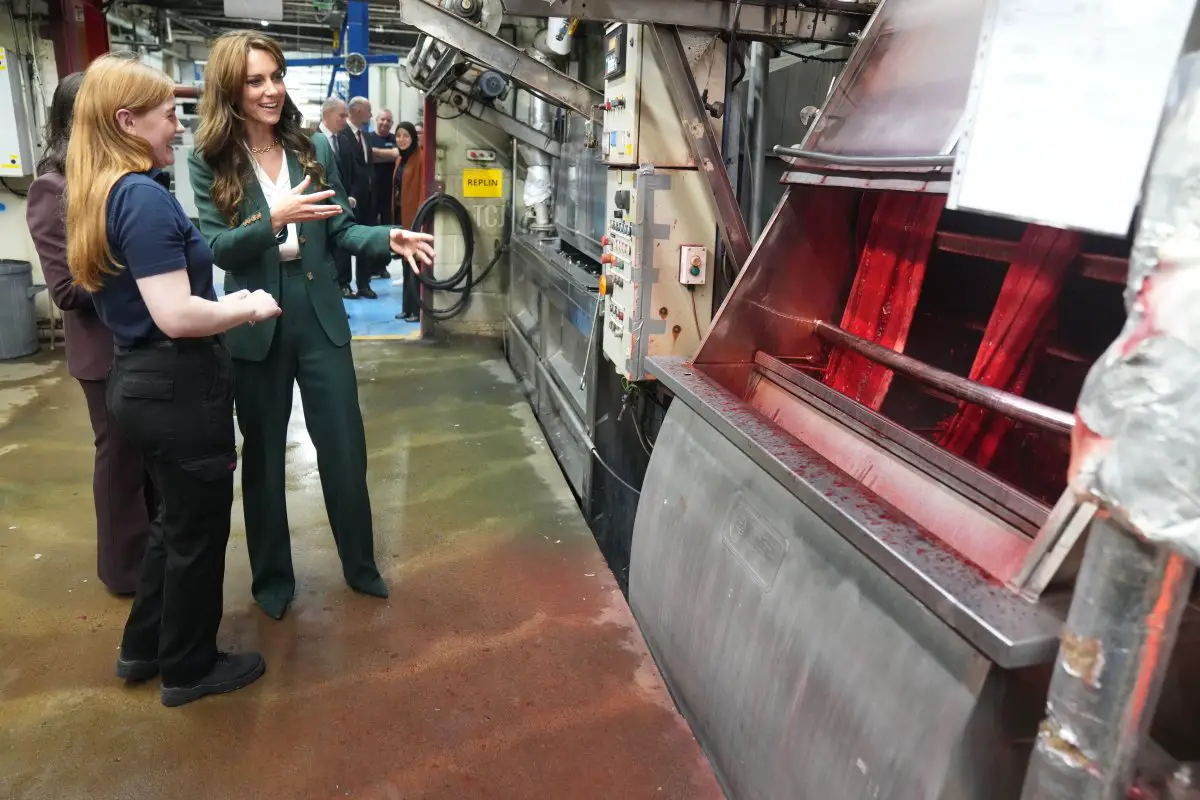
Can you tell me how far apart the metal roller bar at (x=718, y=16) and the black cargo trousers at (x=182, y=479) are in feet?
4.39

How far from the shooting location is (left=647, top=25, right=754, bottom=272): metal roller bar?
8.11ft

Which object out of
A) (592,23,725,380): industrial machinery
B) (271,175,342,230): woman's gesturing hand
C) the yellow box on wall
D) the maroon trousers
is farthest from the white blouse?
the yellow box on wall

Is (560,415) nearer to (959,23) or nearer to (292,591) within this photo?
(292,591)

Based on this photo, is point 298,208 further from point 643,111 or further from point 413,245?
point 643,111

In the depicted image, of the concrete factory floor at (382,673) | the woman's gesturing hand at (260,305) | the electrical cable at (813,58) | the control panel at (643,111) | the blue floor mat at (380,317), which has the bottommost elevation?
the concrete factory floor at (382,673)

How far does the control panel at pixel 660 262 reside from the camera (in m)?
2.66

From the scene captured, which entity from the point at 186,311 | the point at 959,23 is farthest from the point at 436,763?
the point at 959,23

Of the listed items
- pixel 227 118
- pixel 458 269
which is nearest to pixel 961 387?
pixel 227 118

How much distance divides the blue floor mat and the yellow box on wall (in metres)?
1.24

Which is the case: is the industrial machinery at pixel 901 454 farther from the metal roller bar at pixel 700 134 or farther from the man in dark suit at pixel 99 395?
the man in dark suit at pixel 99 395

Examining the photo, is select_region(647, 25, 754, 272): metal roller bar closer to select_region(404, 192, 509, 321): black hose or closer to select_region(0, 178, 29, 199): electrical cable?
select_region(404, 192, 509, 321): black hose

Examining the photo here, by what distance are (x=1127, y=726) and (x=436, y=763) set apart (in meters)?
1.56

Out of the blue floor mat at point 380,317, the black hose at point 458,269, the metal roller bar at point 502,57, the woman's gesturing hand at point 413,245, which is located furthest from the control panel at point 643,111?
the blue floor mat at point 380,317

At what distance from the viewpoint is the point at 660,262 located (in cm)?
272
